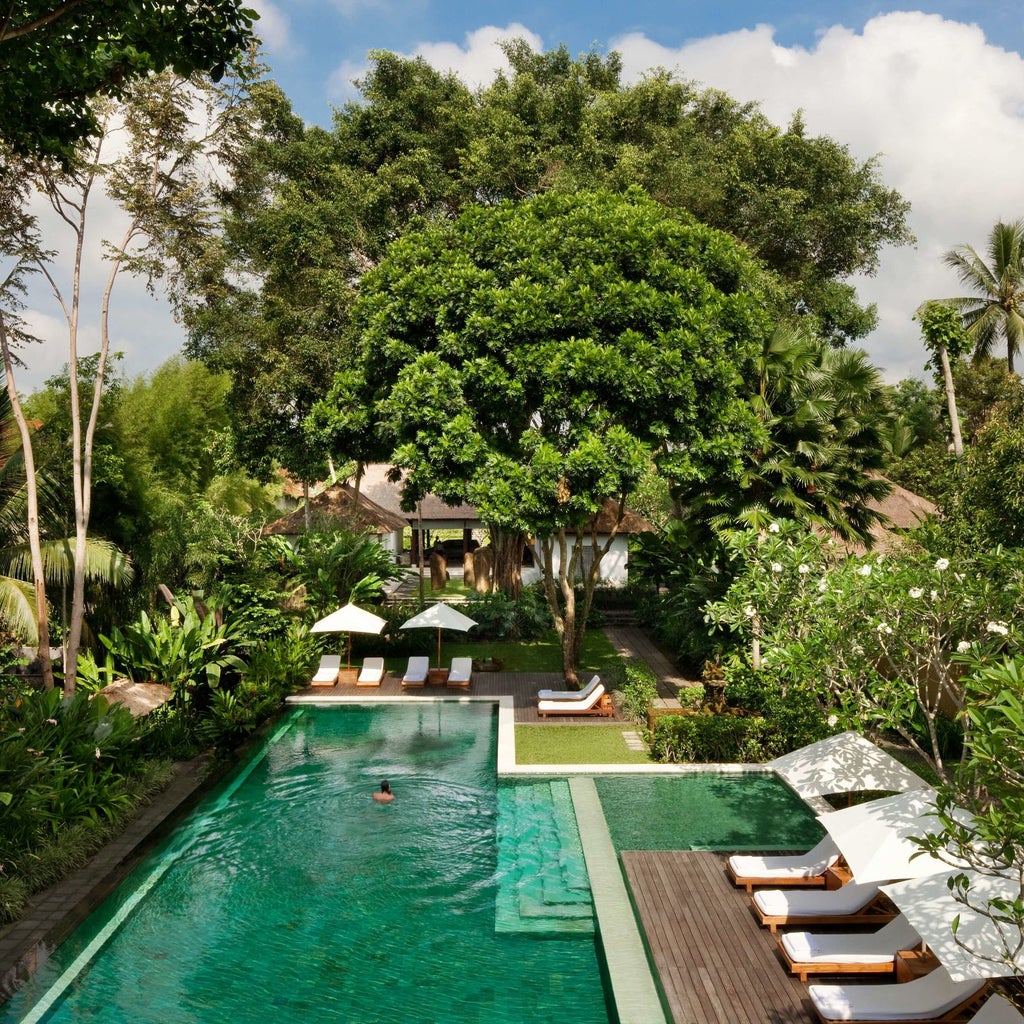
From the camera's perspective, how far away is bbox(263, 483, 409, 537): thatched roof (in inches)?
1266

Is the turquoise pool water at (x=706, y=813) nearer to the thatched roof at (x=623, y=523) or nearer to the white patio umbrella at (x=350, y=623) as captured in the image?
the white patio umbrella at (x=350, y=623)

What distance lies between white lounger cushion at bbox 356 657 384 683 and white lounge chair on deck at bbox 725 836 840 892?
1218 centimetres

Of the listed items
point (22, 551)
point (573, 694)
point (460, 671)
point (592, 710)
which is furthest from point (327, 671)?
point (22, 551)

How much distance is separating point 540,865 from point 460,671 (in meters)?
9.68

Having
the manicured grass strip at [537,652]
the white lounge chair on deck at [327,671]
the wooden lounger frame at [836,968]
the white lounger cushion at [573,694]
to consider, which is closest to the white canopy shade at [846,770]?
the wooden lounger frame at [836,968]

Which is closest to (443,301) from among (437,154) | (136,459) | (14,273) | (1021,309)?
(14,273)

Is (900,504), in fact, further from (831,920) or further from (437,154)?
(831,920)

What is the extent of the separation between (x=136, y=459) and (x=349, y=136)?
38.0 feet

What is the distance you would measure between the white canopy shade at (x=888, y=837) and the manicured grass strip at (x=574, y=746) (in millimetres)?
6943

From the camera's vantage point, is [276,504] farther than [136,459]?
Yes

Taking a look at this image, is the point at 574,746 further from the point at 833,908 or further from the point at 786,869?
the point at 833,908

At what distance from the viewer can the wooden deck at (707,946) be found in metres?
7.41

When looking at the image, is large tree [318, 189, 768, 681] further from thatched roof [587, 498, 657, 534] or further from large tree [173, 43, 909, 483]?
thatched roof [587, 498, 657, 534]

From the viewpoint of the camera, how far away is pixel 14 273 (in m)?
14.9
